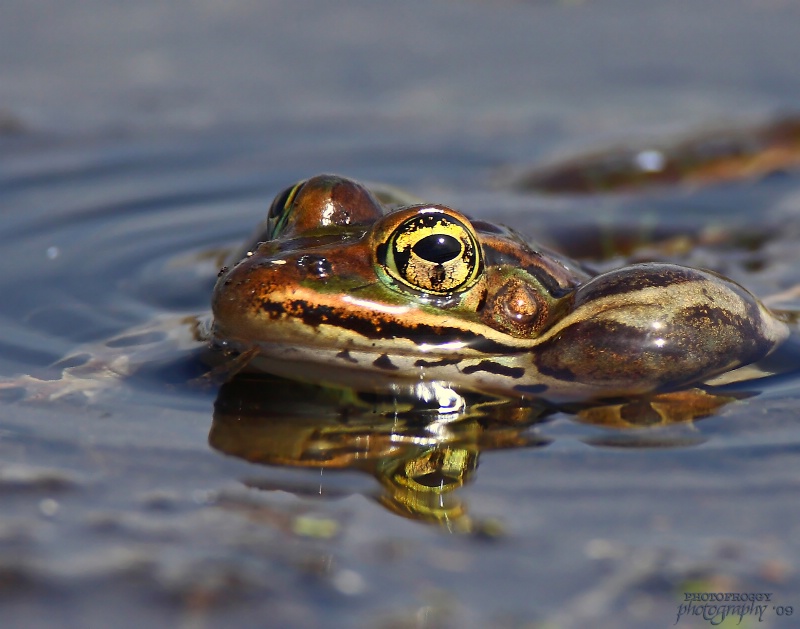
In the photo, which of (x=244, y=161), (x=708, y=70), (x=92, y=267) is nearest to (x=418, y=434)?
(x=92, y=267)

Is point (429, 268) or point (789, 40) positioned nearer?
point (429, 268)

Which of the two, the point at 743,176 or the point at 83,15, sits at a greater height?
the point at 83,15

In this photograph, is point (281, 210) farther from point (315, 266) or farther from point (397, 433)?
point (397, 433)

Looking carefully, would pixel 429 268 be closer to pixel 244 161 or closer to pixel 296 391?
pixel 296 391

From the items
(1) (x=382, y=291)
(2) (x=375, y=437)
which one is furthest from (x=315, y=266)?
(2) (x=375, y=437)

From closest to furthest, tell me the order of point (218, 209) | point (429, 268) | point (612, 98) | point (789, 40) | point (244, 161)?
point (429, 268) < point (218, 209) < point (244, 161) < point (612, 98) < point (789, 40)

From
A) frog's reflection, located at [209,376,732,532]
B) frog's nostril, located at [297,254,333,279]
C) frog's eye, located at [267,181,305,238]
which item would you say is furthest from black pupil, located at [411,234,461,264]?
frog's eye, located at [267,181,305,238]

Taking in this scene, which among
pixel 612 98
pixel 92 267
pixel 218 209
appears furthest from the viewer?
pixel 612 98
